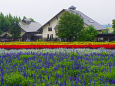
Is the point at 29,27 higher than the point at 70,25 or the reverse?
higher

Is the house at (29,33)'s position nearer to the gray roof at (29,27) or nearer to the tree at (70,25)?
the gray roof at (29,27)

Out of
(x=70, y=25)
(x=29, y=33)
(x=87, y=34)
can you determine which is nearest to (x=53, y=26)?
(x=87, y=34)

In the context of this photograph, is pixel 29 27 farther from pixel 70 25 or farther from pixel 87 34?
pixel 70 25

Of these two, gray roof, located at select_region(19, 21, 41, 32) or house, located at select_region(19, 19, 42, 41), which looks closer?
house, located at select_region(19, 19, 42, 41)

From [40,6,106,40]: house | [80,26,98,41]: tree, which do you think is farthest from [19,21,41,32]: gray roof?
[80,26,98,41]: tree

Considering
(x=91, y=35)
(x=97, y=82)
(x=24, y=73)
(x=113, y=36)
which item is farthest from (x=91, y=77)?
(x=113, y=36)

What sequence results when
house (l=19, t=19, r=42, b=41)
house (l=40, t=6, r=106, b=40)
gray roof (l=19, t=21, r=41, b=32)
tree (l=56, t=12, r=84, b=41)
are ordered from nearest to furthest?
tree (l=56, t=12, r=84, b=41) < house (l=40, t=6, r=106, b=40) < house (l=19, t=19, r=42, b=41) < gray roof (l=19, t=21, r=41, b=32)

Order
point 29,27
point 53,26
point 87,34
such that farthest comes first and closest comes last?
1. point 29,27
2. point 53,26
3. point 87,34

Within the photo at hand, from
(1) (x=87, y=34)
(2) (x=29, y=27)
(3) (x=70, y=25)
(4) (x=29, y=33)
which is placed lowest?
(1) (x=87, y=34)

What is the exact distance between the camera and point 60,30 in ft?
103

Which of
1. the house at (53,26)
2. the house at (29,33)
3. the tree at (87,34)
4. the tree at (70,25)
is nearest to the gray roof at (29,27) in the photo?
the house at (29,33)

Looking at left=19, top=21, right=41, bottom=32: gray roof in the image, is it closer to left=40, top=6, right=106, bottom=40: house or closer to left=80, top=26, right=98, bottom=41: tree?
left=40, top=6, right=106, bottom=40: house

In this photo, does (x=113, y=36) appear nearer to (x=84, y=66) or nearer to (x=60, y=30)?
(x=60, y=30)

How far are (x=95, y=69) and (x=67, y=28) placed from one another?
24.8m
